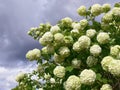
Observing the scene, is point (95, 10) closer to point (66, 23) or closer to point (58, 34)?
point (66, 23)

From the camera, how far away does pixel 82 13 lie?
7500 mm

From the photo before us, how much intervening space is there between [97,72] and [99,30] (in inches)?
45.1

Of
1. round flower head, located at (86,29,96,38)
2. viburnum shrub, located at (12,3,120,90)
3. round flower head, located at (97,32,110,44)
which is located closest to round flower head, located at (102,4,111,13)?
viburnum shrub, located at (12,3,120,90)

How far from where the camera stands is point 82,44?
20.2 ft

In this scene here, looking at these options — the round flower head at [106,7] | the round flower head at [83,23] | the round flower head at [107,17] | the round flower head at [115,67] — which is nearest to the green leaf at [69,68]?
the round flower head at [115,67]

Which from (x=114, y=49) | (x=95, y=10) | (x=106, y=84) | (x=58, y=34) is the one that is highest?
(x=95, y=10)

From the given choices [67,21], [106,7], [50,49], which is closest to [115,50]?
[50,49]

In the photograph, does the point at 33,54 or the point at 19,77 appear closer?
the point at 33,54

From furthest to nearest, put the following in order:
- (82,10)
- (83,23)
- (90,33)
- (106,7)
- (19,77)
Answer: (19,77), (82,10), (106,7), (83,23), (90,33)

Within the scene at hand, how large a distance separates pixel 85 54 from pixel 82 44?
0.26m

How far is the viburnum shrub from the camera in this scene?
228 inches

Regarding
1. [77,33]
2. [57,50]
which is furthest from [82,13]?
[57,50]

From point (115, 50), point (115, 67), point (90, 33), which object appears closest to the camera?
point (115, 67)

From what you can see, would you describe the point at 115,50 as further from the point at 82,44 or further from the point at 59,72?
the point at 59,72
